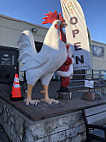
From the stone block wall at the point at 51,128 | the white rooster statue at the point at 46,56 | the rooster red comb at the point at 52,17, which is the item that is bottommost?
the stone block wall at the point at 51,128

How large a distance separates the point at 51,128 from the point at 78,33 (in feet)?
12.1

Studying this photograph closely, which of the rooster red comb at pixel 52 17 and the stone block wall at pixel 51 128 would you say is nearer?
the stone block wall at pixel 51 128

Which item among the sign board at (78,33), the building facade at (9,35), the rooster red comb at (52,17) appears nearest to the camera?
the rooster red comb at (52,17)

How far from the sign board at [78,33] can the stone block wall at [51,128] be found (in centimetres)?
261

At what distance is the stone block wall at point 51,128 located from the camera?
5.89 ft

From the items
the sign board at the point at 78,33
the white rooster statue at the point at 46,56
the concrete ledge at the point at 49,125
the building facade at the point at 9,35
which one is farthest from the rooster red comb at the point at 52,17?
the building facade at the point at 9,35

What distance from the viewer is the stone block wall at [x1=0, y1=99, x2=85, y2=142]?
179cm

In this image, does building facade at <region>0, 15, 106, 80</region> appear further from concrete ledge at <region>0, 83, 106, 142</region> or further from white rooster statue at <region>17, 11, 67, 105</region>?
concrete ledge at <region>0, 83, 106, 142</region>

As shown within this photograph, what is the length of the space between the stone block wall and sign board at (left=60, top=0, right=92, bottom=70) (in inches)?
103

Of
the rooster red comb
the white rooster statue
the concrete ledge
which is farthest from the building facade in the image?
the concrete ledge

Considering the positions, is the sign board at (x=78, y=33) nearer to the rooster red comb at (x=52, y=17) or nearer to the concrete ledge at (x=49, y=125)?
the rooster red comb at (x=52, y=17)

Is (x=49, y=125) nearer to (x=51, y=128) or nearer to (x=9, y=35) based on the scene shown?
(x=51, y=128)

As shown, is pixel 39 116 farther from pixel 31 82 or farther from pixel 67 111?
pixel 31 82

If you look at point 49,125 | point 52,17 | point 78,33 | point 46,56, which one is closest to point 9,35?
point 78,33
